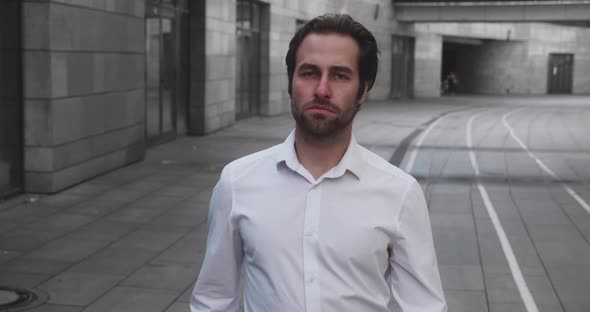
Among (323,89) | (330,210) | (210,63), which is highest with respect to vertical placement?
(323,89)

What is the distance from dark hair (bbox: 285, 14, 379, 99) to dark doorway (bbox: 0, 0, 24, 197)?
10.1m

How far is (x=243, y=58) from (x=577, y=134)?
976cm

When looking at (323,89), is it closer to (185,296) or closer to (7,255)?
(185,296)

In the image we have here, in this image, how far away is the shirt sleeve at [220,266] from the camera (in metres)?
2.73

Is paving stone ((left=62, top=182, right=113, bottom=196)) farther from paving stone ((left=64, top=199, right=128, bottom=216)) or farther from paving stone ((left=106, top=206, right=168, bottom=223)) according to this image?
paving stone ((left=106, top=206, right=168, bottom=223))

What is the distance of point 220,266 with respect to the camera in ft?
9.04

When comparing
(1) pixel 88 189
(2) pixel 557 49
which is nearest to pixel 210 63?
(1) pixel 88 189

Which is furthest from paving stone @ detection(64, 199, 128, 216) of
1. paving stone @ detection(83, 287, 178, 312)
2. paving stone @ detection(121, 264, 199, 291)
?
paving stone @ detection(83, 287, 178, 312)

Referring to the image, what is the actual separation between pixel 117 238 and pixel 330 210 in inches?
296

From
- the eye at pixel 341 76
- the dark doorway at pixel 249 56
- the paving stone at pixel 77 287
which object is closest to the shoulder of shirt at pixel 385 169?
the eye at pixel 341 76

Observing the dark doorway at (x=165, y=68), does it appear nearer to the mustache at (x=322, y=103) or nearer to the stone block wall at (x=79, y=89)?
the stone block wall at (x=79, y=89)

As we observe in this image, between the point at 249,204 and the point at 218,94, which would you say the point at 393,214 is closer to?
the point at 249,204

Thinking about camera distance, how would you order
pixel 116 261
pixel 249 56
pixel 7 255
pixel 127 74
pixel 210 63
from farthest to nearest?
pixel 249 56 < pixel 210 63 < pixel 127 74 < pixel 7 255 < pixel 116 261

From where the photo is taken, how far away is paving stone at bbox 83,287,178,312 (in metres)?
7.09
